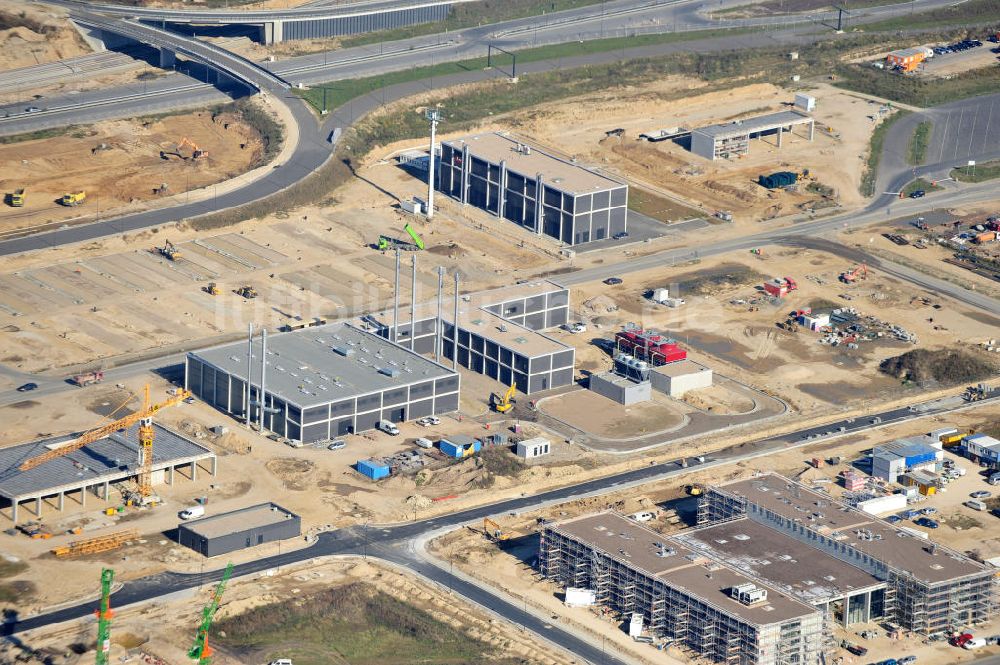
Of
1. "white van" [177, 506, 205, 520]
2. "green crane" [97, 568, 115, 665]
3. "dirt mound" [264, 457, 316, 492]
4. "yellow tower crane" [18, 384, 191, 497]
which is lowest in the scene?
"dirt mound" [264, 457, 316, 492]

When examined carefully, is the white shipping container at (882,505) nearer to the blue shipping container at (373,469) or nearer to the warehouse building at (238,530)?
the blue shipping container at (373,469)

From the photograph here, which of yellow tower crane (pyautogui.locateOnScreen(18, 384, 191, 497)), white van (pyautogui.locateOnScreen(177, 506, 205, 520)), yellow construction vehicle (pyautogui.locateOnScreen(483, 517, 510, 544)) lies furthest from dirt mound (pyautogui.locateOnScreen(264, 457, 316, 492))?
yellow construction vehicle (pyautogui.locateOnScreen(483, 517, 510, 544))

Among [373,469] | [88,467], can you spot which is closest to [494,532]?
[373,469]

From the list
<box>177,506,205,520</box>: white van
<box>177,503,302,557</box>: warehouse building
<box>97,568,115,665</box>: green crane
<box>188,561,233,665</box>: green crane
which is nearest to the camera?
<box>97,568,115,665</box>: green crane

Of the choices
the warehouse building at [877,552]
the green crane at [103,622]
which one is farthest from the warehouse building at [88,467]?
→ the warehouse building at [877,552]

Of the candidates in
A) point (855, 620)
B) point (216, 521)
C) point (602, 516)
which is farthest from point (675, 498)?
point (216, 521)

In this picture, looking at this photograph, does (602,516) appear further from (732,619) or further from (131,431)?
(131,431)

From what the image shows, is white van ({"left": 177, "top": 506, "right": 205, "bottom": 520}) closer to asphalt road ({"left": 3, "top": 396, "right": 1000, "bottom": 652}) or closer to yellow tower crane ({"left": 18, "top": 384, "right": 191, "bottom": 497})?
yellow tower crane ({"left": 18, "top": 384, "right": 191, "bottom": 497})
